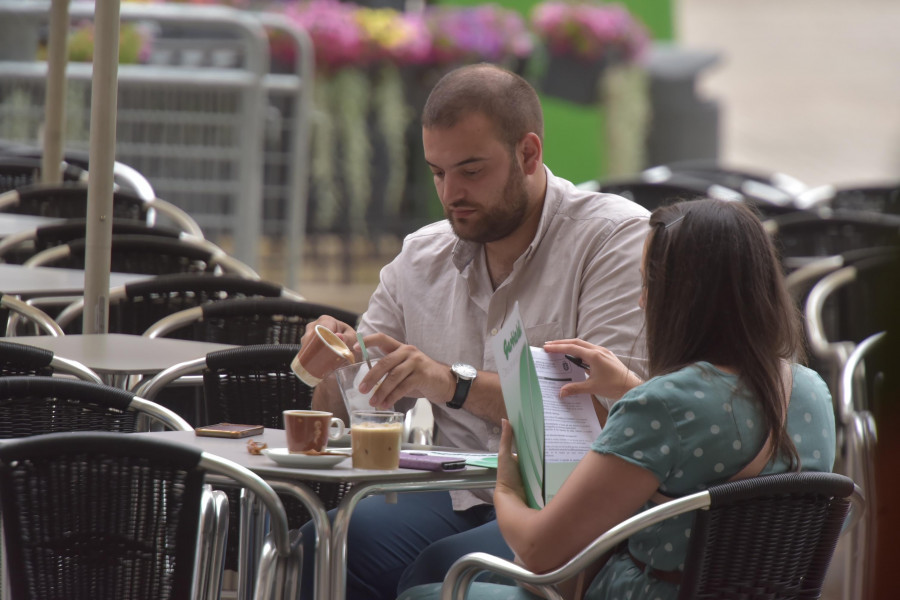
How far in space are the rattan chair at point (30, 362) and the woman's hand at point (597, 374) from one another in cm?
90

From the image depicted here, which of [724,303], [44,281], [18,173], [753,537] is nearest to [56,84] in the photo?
[18,173]

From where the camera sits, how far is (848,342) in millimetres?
3451

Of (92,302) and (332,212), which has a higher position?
(92,302)

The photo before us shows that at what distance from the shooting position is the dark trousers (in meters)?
1.93

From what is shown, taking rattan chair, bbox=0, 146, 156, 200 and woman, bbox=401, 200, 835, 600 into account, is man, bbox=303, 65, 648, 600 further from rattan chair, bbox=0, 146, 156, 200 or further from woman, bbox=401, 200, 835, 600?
rattan chair, bbox=0, 146, 156, 200

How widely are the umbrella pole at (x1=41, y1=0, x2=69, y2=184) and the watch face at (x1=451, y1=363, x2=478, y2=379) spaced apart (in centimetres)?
242

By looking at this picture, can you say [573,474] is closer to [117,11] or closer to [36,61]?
[117,11]

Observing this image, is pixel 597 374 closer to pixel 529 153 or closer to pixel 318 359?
pixel 318 359

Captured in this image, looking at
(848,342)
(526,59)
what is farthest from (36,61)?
(848,342)

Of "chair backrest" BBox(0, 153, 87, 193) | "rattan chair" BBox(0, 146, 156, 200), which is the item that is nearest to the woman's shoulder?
"rattan chair" BBox(0, 146, 156, 200)

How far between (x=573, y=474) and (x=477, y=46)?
21.8 ft

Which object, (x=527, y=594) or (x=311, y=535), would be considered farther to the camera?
(x=311, y=535)

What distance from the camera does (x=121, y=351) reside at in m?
2.39

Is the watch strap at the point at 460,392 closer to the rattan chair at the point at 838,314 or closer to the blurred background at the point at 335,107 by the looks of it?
the blurred background at the point at 335,107
